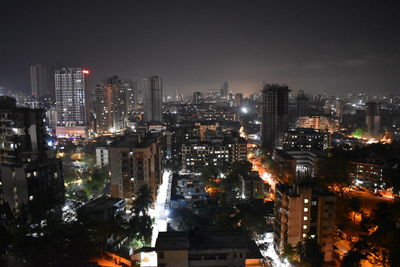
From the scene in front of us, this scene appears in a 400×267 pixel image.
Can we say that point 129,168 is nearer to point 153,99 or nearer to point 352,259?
point 352,259

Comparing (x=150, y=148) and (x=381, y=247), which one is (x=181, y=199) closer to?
(x=150, y=148)

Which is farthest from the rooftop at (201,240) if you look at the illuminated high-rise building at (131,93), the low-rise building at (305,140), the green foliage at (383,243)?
the illuminated high-rise building at (131,93)

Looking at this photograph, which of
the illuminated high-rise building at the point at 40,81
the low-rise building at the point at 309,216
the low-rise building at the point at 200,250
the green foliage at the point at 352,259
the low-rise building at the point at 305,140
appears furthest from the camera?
the illuminated high-rise building at the point at 40,81

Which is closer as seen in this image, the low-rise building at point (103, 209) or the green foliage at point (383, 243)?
the green foliage at point (383, 243)

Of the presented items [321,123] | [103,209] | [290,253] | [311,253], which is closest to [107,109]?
[321,123]

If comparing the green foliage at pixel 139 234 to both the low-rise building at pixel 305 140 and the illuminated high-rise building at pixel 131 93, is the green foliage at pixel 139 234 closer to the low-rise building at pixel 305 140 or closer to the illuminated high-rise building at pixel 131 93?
the low-rise building at pixel 305 140

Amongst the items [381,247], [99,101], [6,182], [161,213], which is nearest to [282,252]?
[381,247]
